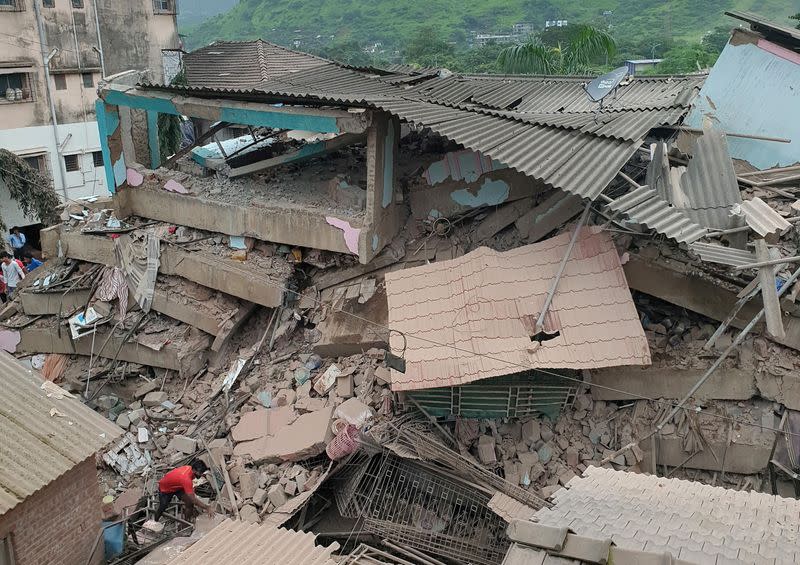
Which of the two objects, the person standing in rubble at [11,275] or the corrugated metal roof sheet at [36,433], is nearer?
the corrugated metal roof sheet at [36,433]

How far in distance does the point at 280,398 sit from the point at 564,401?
370 cm

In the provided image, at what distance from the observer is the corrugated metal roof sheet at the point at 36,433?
5.93 meters

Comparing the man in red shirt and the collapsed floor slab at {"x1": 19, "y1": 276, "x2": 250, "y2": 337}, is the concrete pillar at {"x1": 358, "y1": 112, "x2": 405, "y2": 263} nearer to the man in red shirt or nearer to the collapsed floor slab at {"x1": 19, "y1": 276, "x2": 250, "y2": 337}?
the collapsed floor slab at {"x1": 19, "y1": 276, "x2": 250, "y2": 337}

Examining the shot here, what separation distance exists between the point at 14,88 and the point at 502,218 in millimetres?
17567

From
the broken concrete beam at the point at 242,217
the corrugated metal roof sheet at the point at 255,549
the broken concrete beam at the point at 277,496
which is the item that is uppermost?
the broken concrete beam at the point at 242,217

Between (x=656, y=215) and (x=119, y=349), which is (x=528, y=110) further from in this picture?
(x=119, y=349)

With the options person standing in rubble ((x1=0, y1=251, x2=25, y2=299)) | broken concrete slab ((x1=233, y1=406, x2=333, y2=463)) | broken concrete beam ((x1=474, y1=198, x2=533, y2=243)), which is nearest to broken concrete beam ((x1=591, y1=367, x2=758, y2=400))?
broken concrete beam ((x1=474, y1=198, x2=533, y2=243))

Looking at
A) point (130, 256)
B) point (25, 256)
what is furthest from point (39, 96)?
point (130, 256)

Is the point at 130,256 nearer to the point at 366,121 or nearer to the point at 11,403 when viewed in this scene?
the point at 366,121

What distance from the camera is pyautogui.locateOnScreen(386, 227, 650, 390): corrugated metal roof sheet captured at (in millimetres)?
7602

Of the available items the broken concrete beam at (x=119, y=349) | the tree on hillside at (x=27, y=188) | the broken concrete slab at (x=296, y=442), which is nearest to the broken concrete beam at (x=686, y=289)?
the broken concrete slab at (x=296, y=442)

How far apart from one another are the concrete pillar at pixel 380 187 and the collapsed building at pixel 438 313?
0.06 meters

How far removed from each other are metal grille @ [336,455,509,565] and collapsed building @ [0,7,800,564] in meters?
0.03

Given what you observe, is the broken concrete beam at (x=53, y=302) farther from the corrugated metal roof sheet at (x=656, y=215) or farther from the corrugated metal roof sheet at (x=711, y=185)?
the corrugated metal roof sheet at (x=711, y=185)
